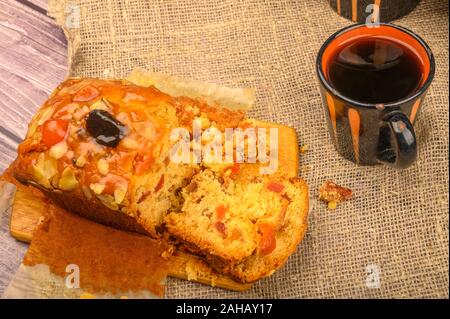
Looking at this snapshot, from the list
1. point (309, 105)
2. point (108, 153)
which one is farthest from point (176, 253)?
point (309, 105)

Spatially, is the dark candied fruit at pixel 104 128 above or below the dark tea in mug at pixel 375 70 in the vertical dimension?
above

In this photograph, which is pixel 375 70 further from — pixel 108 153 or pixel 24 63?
pixel 24 63

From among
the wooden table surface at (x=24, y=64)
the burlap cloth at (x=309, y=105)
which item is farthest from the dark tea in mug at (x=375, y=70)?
the wooden table surface at (x=24, y=64)

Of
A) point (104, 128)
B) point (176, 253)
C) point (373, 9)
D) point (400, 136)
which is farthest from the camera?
point (373, 9)

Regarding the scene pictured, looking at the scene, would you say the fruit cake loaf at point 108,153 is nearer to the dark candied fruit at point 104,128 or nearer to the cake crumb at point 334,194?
the dark candied fruit at point 104,128

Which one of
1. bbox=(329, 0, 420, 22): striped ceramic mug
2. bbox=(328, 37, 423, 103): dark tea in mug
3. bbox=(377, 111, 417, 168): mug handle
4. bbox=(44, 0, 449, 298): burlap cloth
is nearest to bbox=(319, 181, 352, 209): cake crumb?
bbox=(44, 0, 449, 298): burlap cloth

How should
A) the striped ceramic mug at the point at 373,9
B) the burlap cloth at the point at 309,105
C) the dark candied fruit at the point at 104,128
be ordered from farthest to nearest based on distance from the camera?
the striped ceramic mug at the point at 373,9
the burlap cloth at the point at 309,105
the dark candied fruit at the point at 104,128
